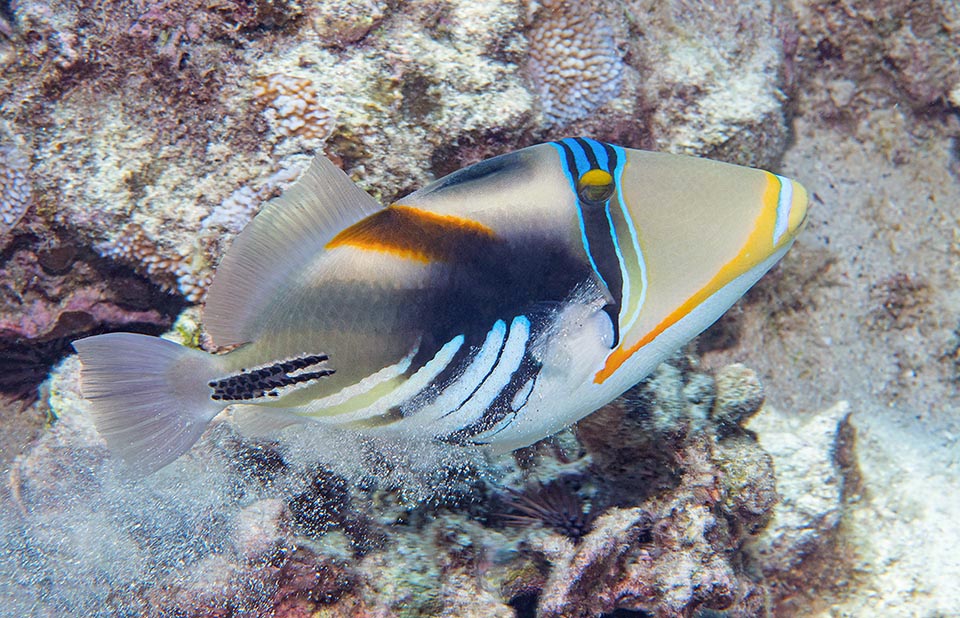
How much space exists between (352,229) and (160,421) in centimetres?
69

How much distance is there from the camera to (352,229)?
153cm

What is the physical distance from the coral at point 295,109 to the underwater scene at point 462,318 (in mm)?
15

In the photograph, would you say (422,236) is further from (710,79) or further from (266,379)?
(710,79)

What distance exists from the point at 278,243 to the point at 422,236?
352 mm

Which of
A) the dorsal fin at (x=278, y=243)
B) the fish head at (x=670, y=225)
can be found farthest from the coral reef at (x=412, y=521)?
the fish head at (x=670, y=225)

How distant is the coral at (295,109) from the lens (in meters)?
2.40

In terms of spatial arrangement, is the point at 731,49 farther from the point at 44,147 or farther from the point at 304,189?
the point at 44,147

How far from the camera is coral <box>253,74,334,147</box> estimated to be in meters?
A: 2.40

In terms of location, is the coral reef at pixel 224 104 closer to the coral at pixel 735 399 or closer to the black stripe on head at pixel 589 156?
the black stripe on head at pixel 589 156

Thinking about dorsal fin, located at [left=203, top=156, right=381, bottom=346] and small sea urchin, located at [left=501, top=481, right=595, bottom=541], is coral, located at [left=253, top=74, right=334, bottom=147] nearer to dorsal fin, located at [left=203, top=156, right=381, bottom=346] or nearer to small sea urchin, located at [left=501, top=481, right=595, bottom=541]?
dorsal fin, located at [left=203, top=156, right=381, bottom=346]

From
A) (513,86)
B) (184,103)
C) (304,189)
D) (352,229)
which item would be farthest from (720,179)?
(184,103)

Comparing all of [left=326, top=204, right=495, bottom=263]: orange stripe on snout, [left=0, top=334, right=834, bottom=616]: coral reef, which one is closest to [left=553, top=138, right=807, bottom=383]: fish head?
[left=326, top=204, right=495, bottom=263]: orange stripe on snout

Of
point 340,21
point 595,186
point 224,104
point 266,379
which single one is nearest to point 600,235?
point 595,186

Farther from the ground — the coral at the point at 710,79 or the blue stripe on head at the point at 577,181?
the blue stripe on head at the point at 577,181
